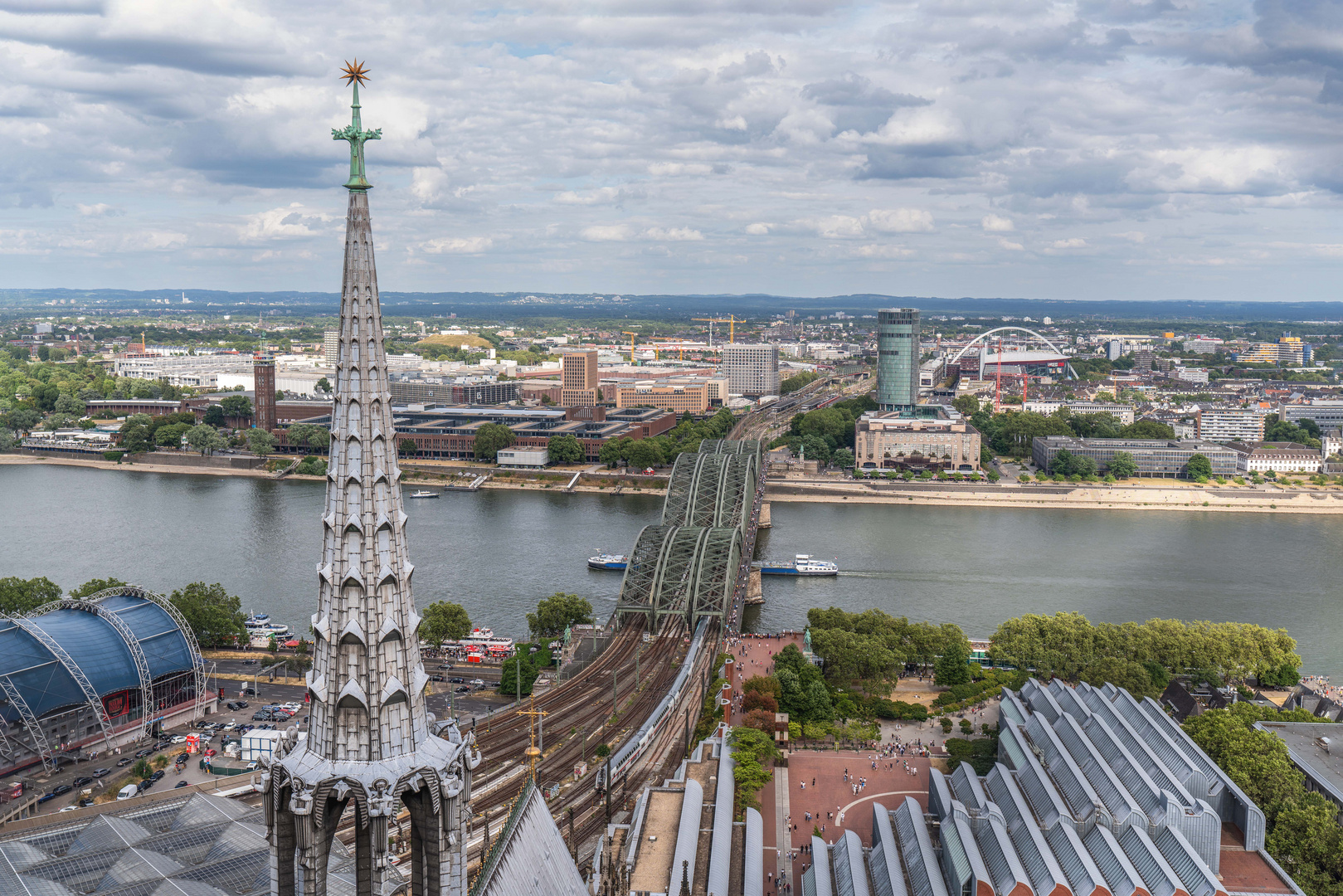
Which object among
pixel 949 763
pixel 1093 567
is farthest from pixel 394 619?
pixel 1093 567

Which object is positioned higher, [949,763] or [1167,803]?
[1167,803]

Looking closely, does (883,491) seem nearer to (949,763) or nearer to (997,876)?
(949,763)

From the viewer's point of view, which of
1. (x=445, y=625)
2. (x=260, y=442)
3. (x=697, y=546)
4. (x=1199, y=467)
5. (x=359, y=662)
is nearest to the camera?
(x=359, y=662)

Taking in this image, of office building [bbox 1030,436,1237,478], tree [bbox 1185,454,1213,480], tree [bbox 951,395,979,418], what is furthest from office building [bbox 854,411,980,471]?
tree [bbox 951,395,979,418]

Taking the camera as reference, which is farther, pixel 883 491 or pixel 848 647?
pixel 883 491

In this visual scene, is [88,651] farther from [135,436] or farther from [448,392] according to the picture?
[448,392]

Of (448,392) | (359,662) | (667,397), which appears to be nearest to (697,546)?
(359,662)

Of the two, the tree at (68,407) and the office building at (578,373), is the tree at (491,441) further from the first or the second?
the tree at (68,407)
